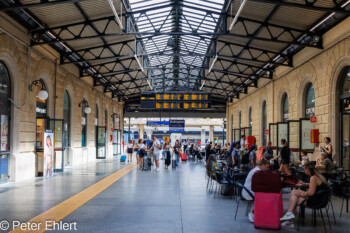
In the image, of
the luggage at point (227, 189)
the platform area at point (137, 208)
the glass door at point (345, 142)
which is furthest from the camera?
the glass door at point (345, 142)

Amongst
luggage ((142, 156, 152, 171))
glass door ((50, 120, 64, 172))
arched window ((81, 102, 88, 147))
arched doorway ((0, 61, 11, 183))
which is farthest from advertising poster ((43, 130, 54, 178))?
arched window ((81, 102, 88, 147))

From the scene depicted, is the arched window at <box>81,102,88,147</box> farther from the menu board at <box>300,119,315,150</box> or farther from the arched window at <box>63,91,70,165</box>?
the menu board at <box>300,119,315,150</box>

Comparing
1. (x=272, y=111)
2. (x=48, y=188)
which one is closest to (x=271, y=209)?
(x=48, y=188)

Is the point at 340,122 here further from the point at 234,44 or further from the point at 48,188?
the point at 48,188

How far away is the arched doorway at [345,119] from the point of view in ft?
35.7

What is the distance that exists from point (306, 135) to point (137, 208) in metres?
8.21

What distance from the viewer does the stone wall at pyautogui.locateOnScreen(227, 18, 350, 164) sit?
1105cm

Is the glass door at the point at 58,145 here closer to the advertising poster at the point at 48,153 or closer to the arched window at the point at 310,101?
the advertising poster at the point at 48,153

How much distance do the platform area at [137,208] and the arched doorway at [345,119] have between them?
3.22 m

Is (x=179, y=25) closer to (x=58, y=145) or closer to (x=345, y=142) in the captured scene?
(x=58, y=145)

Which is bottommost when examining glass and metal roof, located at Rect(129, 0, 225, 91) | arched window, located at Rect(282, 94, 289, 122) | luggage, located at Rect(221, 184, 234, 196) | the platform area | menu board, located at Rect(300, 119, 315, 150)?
the platform area

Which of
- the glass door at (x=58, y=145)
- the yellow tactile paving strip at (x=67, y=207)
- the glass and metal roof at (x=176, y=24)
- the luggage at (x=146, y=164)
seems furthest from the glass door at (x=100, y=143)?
the yellow tactile paving strip at (x=67, y=207)

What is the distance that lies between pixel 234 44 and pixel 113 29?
5556mm

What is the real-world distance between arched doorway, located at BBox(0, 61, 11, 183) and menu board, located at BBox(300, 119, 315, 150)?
10.3m
